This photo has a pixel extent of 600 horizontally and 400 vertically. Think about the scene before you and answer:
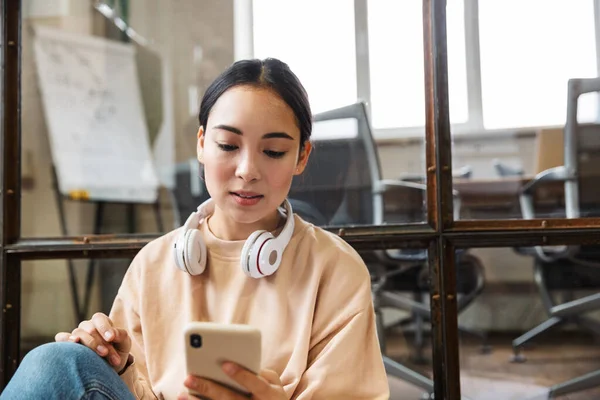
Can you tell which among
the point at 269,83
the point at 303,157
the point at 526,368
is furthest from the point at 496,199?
the point at 269,83

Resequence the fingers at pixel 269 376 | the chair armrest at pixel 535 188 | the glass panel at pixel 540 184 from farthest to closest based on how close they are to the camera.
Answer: the chair armrest at pixel 535 188 < the glass panel at pixel 540 184 < the fingers at pixel 269 376

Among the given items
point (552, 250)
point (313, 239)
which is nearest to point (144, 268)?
point (313, 239)

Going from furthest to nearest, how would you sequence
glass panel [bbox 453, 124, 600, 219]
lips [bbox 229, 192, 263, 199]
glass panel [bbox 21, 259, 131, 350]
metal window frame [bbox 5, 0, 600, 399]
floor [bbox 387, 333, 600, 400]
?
glass panel [bbox 453, 124, 600, 219] < floor [bbox 387, 333, 600, 400] < glass panel [bbox 21, 259, 131, 350] < metal window frame [bbox 5, 0, 600, 399] < lips [bbox 229, 192, 263, 199]

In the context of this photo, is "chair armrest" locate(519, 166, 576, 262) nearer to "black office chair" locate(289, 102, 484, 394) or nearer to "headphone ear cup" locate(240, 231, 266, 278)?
"black office chair" locate(289, 102, 484, 394)

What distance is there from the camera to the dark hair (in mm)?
880

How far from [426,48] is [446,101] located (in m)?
0.13

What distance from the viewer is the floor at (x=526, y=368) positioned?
153cm

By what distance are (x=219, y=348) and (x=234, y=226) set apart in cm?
30

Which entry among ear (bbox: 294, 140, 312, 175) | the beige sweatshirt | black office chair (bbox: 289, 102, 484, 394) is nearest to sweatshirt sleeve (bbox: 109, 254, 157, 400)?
the beige sweatshirt

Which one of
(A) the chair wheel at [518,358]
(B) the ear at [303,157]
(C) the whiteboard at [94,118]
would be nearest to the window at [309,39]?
(B) the ear at [303,157]

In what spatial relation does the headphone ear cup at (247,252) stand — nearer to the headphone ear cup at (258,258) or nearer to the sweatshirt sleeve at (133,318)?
the headphone ear cup at (258,258)

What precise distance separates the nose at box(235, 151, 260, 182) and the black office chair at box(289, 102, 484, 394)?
548 mm

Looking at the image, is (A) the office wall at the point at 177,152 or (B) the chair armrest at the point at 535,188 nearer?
(A) the office wall at the point at 177,152

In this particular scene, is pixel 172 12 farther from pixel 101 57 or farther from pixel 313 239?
pixel 313 239
